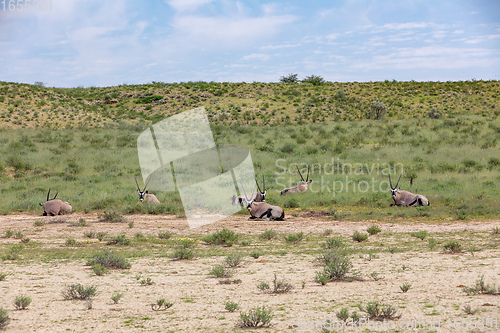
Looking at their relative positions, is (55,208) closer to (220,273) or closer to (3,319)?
(220,273)

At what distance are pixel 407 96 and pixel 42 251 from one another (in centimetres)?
5505

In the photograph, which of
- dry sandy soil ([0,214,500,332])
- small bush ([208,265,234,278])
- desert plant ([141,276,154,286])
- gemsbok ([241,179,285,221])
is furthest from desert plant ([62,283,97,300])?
gemsbok ([241,179,285,221])

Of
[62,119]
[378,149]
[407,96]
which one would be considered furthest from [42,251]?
[407,96]

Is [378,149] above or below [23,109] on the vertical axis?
below

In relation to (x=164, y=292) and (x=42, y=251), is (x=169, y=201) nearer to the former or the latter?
(x=42, y=251)

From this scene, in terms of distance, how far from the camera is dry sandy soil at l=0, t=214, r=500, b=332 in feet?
20.8

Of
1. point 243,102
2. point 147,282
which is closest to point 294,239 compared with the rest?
point 147,282

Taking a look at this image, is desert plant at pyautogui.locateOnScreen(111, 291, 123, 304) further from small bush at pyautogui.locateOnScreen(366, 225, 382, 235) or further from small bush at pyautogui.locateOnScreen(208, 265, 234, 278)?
small bush at pyautogui.locateOnScreen(366, 225, 382, 235)

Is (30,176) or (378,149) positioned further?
(378,149)

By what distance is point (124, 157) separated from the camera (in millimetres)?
28531

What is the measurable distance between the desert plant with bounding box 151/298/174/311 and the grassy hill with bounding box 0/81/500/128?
1549 inches

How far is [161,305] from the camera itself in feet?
23.4

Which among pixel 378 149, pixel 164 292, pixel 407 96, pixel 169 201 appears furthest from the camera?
pixel 407 96

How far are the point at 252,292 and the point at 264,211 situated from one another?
8826 millimetres
